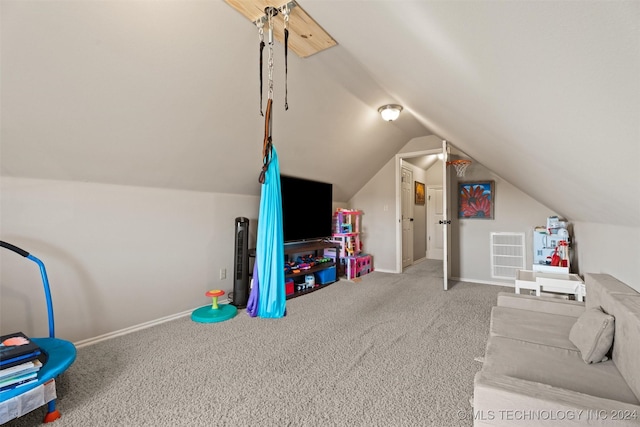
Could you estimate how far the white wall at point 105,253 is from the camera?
2098 millimetres

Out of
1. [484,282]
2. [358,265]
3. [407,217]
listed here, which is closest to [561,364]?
[484,282]

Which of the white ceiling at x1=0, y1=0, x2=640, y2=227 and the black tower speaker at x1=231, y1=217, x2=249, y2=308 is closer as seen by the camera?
the white ceiling at x1=0, y1=0, x2=640, y2=227

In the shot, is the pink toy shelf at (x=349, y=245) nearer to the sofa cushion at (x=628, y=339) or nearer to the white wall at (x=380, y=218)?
the white wall at (x=380, y=218)

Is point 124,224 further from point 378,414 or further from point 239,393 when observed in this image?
point 378,414

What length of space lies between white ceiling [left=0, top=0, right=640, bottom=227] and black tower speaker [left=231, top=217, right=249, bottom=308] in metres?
0.57

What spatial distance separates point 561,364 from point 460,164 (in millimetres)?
3591

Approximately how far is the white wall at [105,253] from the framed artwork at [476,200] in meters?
3.79

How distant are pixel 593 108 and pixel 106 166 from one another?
304 centimetres

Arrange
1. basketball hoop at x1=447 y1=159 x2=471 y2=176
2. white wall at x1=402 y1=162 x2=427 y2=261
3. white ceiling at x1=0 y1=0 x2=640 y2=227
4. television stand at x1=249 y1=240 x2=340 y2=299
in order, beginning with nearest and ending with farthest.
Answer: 1. white ceiling at x1=0 y1=0 x2=640 y2=227
2. television stand at x1=249 y1=240 x2=340 y2=299
3. basketball hoop at x1=447 y1=159 x2=471 y2=176
4. white wall at x1=402 y1=162 x2=427 y2=261

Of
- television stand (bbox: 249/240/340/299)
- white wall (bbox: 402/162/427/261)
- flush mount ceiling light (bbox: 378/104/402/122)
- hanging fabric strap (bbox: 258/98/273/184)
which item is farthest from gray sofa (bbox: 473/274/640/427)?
white wall (bbox: 402/162/427/261)

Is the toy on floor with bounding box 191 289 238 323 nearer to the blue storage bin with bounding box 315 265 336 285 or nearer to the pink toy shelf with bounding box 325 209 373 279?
the blue storage bin with bounding box 315 265 336 285

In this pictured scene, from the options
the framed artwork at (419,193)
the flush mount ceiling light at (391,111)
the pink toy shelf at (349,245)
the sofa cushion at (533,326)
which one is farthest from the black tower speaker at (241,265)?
the framed artwork at (419,193)

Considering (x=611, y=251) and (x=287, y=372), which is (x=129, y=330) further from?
(x=611, y=251)

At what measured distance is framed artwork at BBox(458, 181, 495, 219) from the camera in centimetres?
448
